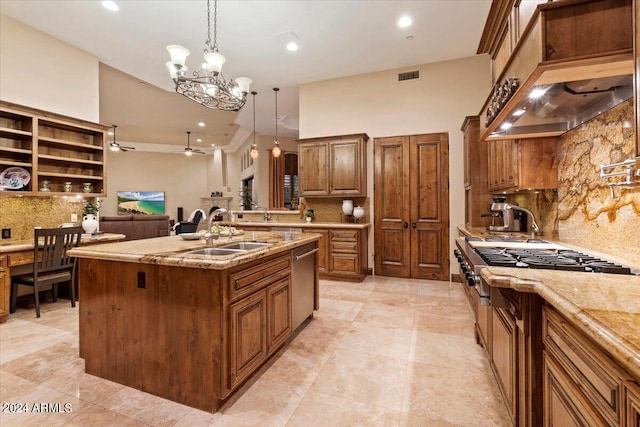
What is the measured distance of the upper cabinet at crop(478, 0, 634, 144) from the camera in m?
1.25

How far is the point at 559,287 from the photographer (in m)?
1.15

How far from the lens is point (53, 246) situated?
3.40 meters

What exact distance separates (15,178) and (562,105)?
5698mm

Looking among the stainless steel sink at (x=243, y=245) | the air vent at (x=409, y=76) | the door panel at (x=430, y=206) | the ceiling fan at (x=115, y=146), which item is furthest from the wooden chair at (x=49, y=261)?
the ceiling fan at (x=115, y=146)

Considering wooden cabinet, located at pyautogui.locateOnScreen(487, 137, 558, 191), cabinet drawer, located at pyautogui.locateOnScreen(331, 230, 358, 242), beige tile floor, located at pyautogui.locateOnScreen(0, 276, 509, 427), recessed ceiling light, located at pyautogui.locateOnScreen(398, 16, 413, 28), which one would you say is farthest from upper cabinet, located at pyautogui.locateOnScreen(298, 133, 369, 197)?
wooden cabinet, located at pyautogui.locateOnScreen(487, 137, 558, 191)

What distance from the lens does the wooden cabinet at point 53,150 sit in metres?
3.62

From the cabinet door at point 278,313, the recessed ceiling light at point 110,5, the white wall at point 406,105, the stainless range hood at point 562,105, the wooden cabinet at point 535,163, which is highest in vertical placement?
the recessed ceiling light at point 110,5

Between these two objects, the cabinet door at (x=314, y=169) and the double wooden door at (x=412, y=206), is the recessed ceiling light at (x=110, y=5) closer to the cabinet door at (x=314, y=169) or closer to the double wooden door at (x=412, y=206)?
the cabinet door at (x=314, y=169)

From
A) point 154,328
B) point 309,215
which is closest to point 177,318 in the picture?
point 154,328

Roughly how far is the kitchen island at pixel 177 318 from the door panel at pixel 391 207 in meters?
3.14

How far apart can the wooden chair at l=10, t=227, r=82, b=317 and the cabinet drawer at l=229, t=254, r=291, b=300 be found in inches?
112

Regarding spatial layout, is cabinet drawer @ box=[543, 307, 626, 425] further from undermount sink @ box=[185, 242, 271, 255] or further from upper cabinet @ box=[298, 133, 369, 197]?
upper cabinet @ box=[298, 133, 369, 197]

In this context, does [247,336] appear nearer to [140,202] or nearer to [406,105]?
[406,105]

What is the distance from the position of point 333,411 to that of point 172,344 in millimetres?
1091
